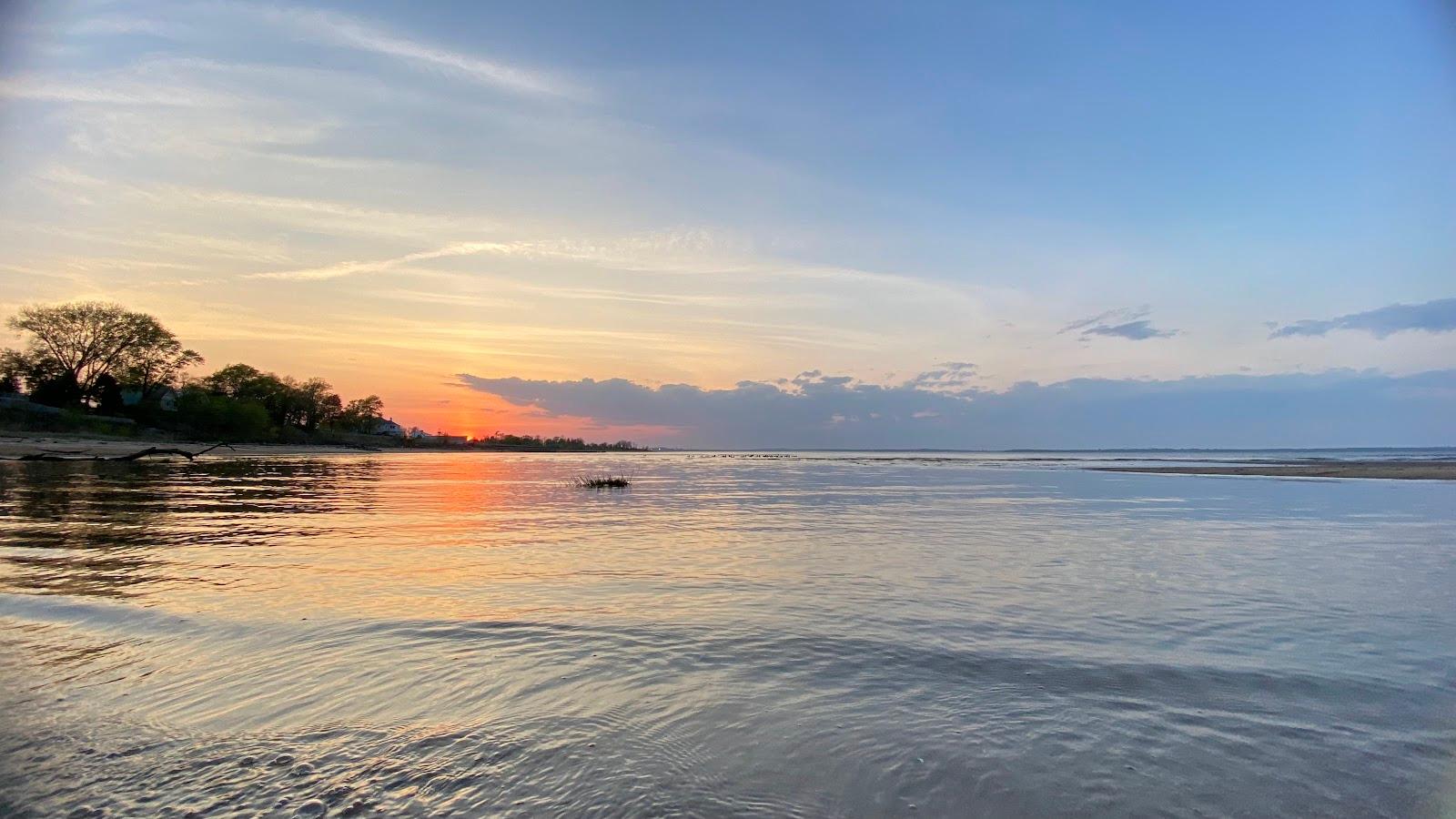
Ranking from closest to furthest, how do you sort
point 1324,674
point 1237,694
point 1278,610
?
1. point 1237,694
2. point 1324,674
3. point 1278,610

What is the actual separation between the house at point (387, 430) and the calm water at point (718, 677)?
15600cm

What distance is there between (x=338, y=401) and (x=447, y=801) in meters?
156

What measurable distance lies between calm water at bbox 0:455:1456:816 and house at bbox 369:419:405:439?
156004 mm

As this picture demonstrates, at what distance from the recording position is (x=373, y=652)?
8086 millimetres

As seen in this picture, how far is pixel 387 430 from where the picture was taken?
177750mm

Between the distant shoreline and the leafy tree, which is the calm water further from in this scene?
the leafy tree

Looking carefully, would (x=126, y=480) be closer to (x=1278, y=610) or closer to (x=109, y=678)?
(x=109, y=678)

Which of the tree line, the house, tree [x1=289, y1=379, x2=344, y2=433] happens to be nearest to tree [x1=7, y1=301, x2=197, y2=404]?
the tree line

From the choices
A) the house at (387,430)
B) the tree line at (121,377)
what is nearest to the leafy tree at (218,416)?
the tree line at (121,377)

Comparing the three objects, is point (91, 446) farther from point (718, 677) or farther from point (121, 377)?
point (718, 677)

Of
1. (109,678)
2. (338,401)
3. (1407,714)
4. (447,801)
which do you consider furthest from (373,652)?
(338,401)

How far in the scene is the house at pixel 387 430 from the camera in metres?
160

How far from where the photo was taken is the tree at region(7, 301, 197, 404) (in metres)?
82.6

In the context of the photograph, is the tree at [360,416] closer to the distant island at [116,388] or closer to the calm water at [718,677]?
the distant island at [116,388]
